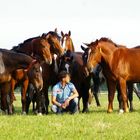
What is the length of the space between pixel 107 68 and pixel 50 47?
1.80 meters

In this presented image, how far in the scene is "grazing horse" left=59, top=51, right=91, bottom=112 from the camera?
15094mm

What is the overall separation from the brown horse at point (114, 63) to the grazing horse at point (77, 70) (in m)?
0.83

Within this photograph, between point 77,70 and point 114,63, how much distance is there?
4.75 feet

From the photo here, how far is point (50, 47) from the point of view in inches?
580

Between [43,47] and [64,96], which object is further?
[43,47]

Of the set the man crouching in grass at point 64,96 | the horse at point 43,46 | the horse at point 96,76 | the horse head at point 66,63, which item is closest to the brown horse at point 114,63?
the horse at point 96,76

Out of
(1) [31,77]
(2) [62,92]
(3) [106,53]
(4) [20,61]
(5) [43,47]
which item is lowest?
(2) [62,92]

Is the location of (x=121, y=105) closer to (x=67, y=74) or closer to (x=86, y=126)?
(x=67, y=74)

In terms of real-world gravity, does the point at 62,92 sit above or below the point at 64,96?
above

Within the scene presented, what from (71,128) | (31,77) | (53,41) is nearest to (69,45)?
(53,41)

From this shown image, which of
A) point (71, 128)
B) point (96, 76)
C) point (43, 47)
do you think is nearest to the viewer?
point (71, 128)

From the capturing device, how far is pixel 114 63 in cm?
1458

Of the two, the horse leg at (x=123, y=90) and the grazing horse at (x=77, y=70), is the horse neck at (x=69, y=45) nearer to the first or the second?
the grazing horse at (x=77, y=70)

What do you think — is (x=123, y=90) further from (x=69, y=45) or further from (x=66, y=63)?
(x=69, y=45)
